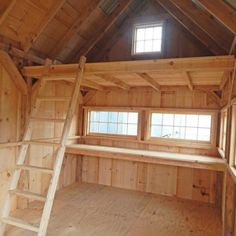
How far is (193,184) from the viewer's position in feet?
12.9

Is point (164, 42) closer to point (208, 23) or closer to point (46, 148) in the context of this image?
point (208, 23)

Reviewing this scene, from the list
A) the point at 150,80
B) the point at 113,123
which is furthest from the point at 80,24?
the point at 113,123

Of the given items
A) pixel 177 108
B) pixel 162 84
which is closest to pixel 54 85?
pixel 162 84

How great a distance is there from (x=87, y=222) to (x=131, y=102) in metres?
2.33

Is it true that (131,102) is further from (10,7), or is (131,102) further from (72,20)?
(10,7)

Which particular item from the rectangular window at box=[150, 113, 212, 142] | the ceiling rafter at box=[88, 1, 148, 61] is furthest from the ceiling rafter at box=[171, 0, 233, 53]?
the rectangular window at box=[150, 113, 212, 142]

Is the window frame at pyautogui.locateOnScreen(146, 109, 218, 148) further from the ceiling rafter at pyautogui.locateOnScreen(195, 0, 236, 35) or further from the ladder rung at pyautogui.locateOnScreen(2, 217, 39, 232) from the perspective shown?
the ladder rung at pyautogui.locateOnScreen(2, 217, 39, 232)

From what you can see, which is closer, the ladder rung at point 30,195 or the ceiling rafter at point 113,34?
the ladder rung at point 30,195

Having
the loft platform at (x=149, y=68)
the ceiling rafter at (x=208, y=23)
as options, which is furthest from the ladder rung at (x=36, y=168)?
the ceiling rafter at (x=208, y=23)

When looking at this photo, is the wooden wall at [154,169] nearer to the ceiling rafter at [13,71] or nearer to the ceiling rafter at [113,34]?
the ceiling rafter at [113,34]

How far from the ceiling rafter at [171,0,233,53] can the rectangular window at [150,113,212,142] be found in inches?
52.2

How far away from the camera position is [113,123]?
4613 millimetres

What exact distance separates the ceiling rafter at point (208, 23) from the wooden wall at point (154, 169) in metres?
1.04

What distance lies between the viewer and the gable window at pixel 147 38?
3936 millimetres
